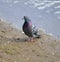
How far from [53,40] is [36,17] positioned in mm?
4023

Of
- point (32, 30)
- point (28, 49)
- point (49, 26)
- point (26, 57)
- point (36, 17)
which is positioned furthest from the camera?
point (36, 17)

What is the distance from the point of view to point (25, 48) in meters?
9.70

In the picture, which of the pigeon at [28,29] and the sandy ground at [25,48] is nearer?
the sandy ground at [25,48]

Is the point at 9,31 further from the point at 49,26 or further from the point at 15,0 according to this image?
the point at 15,0

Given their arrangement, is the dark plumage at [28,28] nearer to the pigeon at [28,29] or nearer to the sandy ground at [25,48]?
the pigeon at [28,29]

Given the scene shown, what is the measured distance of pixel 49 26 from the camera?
1324cm

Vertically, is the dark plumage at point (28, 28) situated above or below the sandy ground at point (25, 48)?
above

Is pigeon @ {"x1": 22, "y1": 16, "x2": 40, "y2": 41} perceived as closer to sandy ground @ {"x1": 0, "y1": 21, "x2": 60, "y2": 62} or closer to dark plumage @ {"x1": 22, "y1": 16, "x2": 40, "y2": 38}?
dark plumage @ {"x1": 22, "y1": 16, "x2": 40, "y2": 38}

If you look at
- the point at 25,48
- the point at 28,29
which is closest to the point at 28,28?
the point at 28,29

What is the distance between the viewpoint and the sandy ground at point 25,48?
8.72 meters

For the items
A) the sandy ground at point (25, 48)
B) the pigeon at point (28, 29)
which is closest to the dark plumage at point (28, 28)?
the pigeon at point (28, 29)

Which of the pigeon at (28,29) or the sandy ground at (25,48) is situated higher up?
the pigeon at (28,29)

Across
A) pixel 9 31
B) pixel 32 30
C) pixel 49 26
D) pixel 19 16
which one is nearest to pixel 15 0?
pixel 19 16

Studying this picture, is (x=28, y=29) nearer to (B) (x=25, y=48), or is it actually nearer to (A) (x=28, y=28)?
(A) (x=28, y=28)
